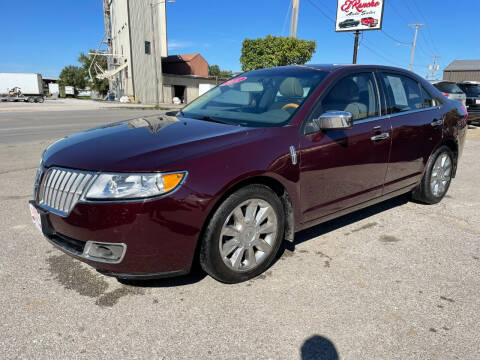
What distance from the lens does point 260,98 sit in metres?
3.42

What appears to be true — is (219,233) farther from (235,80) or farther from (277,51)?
(277,51)

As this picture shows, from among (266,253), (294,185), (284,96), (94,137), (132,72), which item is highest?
(132,72)

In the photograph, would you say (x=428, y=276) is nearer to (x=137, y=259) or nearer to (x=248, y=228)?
(x=248, y=228)

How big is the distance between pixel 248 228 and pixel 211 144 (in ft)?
2.17

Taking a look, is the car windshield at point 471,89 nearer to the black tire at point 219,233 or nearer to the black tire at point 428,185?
the black tire at point 428,185

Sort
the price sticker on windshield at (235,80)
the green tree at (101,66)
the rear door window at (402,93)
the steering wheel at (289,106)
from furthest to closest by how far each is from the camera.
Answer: the green tree at (101,66)
the price sticker on windshield at (235,80)
the rear door window at (402,93)
the steering wheel at (289,106)

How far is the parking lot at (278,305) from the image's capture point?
209 cm

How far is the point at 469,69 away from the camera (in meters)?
78.5

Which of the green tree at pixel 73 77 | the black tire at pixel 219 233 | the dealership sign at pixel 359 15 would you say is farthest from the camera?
the green tree at pixel 73 77

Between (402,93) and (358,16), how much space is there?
760 inches

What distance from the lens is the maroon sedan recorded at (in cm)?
221

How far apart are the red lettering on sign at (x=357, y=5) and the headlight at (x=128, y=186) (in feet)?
70.6

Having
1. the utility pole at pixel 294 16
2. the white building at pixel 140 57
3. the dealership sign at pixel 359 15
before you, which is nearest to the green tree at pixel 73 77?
the white building at pixel 140 57

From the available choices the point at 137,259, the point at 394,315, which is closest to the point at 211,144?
the point at 137,259
